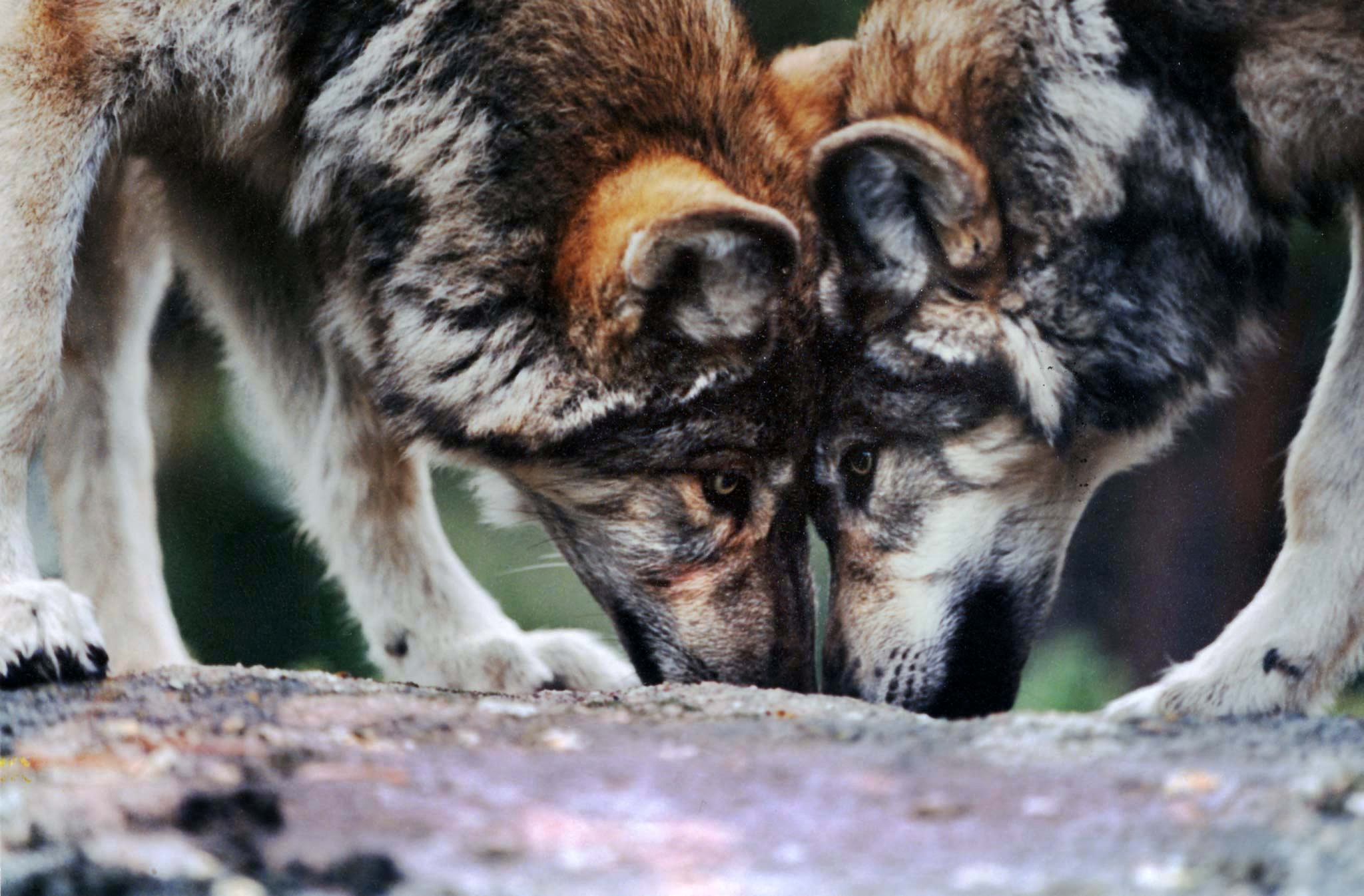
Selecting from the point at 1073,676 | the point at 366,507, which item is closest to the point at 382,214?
the point at 366,507

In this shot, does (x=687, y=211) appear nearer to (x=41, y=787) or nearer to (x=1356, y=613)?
(x=41, y=787)

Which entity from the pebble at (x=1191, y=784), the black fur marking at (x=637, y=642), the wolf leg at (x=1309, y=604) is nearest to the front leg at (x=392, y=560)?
the black fur marking at (x=637, y=642)

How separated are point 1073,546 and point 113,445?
289 centimetres

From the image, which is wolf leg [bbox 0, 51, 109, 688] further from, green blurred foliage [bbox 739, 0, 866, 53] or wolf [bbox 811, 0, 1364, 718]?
green blurred foliage [bbox 739, 0, 866, 53]

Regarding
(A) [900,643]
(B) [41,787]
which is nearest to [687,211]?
(A) [900,643]

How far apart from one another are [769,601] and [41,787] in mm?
1820

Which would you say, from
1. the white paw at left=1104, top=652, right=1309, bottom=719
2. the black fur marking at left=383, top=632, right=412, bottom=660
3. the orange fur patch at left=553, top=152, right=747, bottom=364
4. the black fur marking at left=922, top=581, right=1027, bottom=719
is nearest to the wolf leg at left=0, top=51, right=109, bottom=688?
the orange fur patch at left=553, top=152, right=747, bottom=364

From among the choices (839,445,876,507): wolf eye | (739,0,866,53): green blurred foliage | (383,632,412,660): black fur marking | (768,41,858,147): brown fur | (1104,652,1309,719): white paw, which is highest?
(739,0,866,53): green blurred foliage

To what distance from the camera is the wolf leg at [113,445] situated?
345cm

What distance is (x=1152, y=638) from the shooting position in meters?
5.08

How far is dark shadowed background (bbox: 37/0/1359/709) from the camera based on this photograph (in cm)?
384

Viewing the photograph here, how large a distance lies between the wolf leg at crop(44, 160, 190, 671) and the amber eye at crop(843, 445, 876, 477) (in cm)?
187

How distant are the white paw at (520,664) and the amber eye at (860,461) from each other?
87 centimetres

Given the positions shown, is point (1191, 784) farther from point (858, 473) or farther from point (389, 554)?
point (389, 554)
